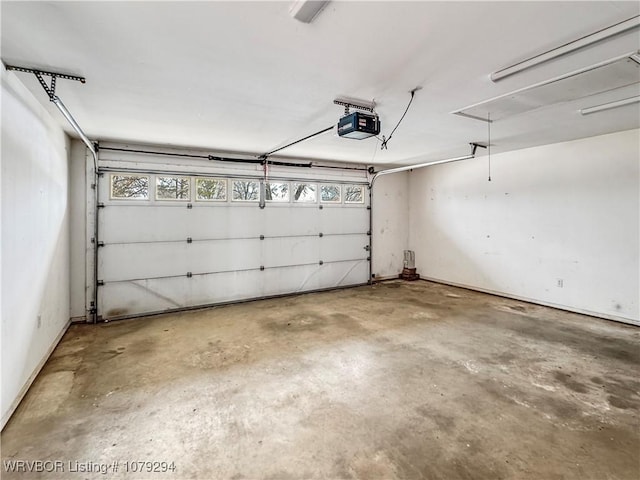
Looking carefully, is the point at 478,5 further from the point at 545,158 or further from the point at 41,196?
the point at 545,158

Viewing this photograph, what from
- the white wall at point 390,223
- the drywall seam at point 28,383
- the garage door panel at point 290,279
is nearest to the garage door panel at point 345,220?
the white wall at point 390,223

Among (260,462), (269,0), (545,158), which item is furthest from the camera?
(545,158)

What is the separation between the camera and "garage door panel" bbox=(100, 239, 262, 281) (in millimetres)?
4383

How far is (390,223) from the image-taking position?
7.05 meters

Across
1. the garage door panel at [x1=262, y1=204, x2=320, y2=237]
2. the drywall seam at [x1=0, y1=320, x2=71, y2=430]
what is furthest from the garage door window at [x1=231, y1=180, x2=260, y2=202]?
the drywall seam at [x1=0, y1=320, x2=71, y2=430]

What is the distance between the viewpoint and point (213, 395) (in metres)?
2.47

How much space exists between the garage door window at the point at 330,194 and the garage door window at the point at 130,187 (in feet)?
9.89

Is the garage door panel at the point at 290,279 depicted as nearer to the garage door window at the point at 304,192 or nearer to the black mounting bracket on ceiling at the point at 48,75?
A: the garage door window at the point at 304,192

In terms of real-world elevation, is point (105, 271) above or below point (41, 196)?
below

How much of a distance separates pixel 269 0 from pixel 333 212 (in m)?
4.77

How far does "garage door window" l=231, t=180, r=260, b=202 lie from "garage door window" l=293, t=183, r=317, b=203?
0.73 metres

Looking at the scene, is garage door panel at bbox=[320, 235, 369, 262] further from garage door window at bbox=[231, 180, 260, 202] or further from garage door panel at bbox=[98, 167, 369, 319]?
garage door window at bbox=[231, 180, 260, 202]

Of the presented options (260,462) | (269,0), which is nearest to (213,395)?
(260,462)

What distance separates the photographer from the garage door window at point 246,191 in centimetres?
524
